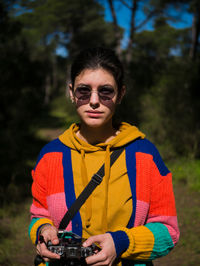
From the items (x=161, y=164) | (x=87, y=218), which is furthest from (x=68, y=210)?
(x=161, y=164)

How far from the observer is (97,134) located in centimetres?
155

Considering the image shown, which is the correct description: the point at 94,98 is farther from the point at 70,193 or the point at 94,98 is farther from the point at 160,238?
the point at 160,238

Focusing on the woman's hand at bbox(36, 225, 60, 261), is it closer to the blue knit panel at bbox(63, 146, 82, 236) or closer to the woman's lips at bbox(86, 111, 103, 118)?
the blue knit panel at bbox(63, 146, 82, 236)

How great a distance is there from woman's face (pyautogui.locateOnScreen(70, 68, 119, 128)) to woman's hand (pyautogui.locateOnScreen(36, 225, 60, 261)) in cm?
54

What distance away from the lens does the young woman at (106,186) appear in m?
1.30

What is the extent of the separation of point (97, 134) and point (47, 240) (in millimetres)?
593

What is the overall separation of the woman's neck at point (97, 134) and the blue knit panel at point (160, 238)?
0.51 m

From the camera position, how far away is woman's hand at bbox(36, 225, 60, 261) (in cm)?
121

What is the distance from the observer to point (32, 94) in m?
10.6

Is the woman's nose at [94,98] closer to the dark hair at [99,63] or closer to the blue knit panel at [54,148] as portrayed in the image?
the dark hair at [99,63]

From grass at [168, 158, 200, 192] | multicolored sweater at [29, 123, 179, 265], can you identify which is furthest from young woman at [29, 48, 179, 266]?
grass at [168, 158, 200, 192]

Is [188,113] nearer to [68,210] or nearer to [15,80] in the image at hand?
[15,80]

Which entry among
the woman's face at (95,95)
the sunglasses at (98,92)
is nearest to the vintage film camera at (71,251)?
the woman's face at (95,95)

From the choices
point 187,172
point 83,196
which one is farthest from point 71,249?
point 187,172
